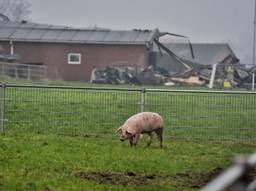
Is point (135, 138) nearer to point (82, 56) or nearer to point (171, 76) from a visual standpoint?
point (171, 76)

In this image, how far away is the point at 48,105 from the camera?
13.2 meters

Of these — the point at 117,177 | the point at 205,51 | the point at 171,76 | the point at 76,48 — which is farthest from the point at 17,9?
the point at 117,177

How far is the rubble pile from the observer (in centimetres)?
4350

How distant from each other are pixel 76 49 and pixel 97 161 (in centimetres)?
4186

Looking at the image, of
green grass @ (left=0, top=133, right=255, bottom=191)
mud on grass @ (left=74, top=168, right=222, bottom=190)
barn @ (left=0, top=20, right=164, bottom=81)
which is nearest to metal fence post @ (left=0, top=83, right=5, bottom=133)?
green grass @ (left=0, top=133, right=255, bottom=191)

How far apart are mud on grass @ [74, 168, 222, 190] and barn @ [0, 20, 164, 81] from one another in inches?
1625

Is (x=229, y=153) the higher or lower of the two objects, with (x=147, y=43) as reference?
lower

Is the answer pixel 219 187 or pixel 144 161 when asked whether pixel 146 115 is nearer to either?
pixel 144 161

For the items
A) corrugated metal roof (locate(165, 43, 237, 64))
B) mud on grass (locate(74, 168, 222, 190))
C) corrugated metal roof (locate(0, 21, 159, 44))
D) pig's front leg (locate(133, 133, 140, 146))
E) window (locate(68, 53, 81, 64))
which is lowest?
mud on grass (locate(74, 168, 222, 190))

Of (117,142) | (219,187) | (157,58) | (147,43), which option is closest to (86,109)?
(117,142)

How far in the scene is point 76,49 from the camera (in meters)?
50.7

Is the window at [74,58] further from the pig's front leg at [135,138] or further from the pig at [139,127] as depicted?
the pig's front leg at [135,138]

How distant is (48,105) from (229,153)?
13.4ft

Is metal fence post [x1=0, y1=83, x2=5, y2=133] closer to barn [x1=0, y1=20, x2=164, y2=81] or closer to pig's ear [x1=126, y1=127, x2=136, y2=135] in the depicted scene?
pig's ear [x1=126, y1=127, x2=136, y2=135]
